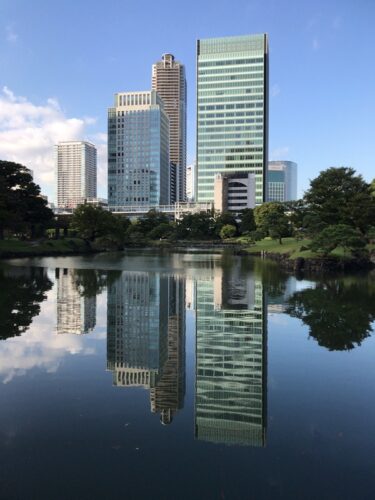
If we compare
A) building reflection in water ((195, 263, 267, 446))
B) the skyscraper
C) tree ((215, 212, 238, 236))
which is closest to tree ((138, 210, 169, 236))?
tree ((215, 212, 238, 236))

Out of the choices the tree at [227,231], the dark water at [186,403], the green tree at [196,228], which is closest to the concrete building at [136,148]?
the green tree at [196,228]

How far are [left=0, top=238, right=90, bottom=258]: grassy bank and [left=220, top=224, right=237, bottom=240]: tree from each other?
44016mm

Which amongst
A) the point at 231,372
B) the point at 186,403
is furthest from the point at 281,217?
the point at 186,403

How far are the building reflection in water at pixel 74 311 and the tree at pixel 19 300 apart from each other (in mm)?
888

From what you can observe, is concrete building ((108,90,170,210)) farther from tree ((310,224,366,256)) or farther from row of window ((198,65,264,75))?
tree ((310,224,366,256))

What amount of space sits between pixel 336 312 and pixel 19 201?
53161 millimetres

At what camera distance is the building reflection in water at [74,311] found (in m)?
14.1

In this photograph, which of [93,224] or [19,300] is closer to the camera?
[19,300]

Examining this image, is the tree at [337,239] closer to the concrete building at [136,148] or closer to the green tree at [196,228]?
the green tree at [196,228]

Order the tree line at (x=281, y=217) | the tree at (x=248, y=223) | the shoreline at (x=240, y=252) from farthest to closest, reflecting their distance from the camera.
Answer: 1. the tree at (x=248, y=223)
2. the tree line at (x=281, y=217)
3. the shoreline at (x=240, y=252)

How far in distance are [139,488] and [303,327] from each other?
10351 millimetres

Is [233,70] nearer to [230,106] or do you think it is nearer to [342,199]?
[230,106]

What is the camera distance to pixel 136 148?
187 m

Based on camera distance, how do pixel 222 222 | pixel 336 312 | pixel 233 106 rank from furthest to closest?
pixel 233 106
pixel 222 222
pixel 336 312
